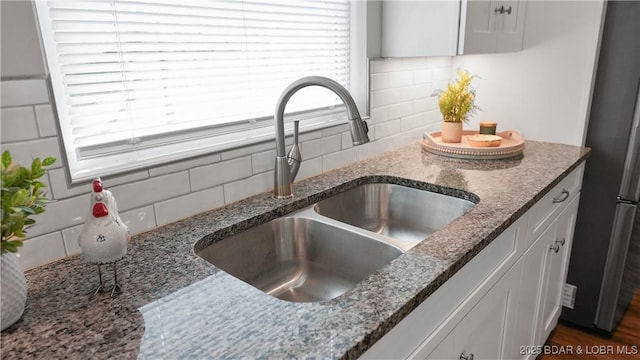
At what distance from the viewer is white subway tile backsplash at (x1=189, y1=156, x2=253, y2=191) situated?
4.08ft

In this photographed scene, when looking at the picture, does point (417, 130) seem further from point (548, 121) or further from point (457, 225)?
point (457, 225)

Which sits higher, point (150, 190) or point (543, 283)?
point (150, 190)

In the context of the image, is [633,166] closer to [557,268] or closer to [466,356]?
[557,268]

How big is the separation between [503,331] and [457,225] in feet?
1.73

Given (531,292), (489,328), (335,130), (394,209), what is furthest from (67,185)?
(531,292)

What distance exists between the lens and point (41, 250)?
3.17 ft

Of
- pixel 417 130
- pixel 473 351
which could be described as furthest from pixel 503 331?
pixel 417 130

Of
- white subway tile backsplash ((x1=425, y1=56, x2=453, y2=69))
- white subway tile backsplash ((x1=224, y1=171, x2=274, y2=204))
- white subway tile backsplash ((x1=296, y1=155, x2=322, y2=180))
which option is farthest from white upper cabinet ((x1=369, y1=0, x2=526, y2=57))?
white subway tile backsplash ((x1=224, y1=171, x2=274, y2=204))

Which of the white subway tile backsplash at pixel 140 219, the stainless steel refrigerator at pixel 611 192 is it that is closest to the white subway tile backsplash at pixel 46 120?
the white subway tile backsplash at pixel 140 219

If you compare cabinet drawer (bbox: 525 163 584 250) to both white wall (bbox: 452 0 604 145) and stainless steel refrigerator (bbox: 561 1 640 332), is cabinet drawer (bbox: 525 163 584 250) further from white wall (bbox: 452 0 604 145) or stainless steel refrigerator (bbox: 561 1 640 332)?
white wall (bbox: 452 0 604 145)

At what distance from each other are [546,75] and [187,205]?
1.79m

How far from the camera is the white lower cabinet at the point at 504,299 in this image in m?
0.94

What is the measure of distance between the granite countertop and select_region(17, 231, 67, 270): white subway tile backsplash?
0.07 feet

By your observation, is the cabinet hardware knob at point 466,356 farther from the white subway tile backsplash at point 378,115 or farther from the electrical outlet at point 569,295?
the electrical outlet at point 569,295
